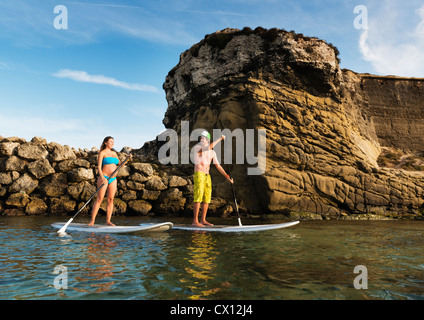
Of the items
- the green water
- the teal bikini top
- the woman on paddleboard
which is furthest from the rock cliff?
the green water

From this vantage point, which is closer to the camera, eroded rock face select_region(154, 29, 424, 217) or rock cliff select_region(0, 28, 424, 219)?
rock cliff select_region(0, 28, 424, 219)

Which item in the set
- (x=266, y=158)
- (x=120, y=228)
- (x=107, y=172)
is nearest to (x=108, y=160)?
(x=107, y=172)

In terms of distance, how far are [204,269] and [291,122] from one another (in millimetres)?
17552

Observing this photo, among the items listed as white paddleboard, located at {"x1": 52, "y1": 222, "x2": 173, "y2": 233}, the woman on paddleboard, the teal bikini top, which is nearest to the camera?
white paddleboard, located at {"x1": 52, "y1": 222, "x2": 173, "y2": 233}

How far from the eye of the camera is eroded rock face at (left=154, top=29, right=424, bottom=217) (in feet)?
62.1

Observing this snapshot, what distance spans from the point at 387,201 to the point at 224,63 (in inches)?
613

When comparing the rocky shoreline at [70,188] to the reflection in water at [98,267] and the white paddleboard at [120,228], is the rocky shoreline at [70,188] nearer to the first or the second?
the white paddleboard at [120,228]

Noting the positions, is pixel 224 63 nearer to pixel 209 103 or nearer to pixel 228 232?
pixel 209 103

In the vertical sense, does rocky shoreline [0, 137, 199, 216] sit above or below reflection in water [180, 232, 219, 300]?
above

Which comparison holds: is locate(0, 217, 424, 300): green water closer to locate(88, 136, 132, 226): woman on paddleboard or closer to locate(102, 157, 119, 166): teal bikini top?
locate(88, 136, 132, 226): woman on paddleboard

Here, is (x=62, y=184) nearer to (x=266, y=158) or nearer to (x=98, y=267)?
(x=266, y=158)

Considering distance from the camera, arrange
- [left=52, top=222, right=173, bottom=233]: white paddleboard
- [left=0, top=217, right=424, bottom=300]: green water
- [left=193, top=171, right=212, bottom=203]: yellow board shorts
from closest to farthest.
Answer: [left=0, top=217, right=424, bottom=300]: green water → [left=52, top=222, right=173, bottom=233]: white paddleboard → [left=193, top=171, right=212, bottom=203]: yellow board shorts

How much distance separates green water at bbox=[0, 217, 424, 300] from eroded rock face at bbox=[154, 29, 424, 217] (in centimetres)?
1152
